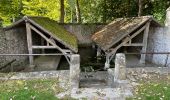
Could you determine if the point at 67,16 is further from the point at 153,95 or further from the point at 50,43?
the point at 153,95

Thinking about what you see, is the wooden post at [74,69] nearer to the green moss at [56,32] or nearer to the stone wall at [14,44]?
the green moss at [56,32]

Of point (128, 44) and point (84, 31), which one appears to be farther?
point (84, 31)

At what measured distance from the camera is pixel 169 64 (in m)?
10.9

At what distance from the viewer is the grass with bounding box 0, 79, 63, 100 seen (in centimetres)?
624

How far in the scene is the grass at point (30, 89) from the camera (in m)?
6.24

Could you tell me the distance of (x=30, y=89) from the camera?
263 inches

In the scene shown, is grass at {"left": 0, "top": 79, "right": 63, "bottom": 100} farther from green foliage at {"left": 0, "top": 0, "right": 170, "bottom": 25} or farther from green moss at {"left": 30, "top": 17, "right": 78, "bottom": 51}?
green foliage at {"left": 0, "top": 0, "right": 170, "bottom": 25}

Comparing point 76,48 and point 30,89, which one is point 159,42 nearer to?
point 76,48

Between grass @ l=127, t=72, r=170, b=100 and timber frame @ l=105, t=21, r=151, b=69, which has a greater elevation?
timber frame @ l=105, t=21, r=151, b=69

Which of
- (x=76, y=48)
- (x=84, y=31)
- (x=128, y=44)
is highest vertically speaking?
(x=84, y=31)

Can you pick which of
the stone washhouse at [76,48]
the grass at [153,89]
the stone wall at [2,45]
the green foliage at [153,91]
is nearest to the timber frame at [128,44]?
the stone washhouse at [76,48]

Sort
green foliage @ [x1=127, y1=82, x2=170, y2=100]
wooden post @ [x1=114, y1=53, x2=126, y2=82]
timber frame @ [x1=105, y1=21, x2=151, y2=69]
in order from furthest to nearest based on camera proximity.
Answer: timber frame @ [x1=105, y1=21, x2=151, y2=69]
wooden post @ [x1=114, y1=53, x2=126, y2=82]
green foliage @ [x1=127, y1=82, x2=170, y2=100]

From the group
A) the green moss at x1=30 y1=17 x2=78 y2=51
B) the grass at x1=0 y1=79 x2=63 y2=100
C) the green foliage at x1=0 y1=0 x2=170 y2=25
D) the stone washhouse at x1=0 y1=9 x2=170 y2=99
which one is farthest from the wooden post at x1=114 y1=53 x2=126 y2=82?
the green foliage at x1=0 y1=0 x2=170 y2=25

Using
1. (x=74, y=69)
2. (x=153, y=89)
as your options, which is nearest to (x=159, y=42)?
(x=153, y=89)
